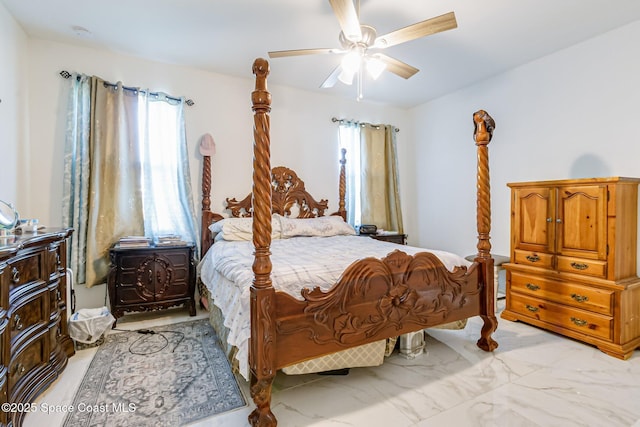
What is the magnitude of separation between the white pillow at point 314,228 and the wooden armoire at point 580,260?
72.2 inches

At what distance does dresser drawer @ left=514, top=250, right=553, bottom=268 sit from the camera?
2.78 metres

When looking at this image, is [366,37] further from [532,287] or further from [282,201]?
[532,287]

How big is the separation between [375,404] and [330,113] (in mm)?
3691

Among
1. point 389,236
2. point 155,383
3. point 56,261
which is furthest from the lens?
point 389,236

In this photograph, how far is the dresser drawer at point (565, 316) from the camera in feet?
7.84

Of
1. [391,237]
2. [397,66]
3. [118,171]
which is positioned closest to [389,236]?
[391,237]

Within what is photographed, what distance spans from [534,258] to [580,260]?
355 millimetres

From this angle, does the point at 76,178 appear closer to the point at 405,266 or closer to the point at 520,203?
the point at 405,266

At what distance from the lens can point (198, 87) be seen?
3.65m

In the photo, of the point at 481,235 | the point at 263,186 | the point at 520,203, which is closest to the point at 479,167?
the point at 481,235

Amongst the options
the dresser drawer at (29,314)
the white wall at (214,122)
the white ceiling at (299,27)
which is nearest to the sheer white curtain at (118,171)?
the white wall at (214,122)

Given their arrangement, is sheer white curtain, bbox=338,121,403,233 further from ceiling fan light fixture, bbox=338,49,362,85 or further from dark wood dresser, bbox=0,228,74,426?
dark wood dresser, bbox=0,228,74,426

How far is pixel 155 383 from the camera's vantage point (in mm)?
2004

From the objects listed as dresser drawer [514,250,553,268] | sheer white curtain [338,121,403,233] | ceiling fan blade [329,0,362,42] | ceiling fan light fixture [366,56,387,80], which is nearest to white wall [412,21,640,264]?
sheer white curtain [338,121,403,233]
